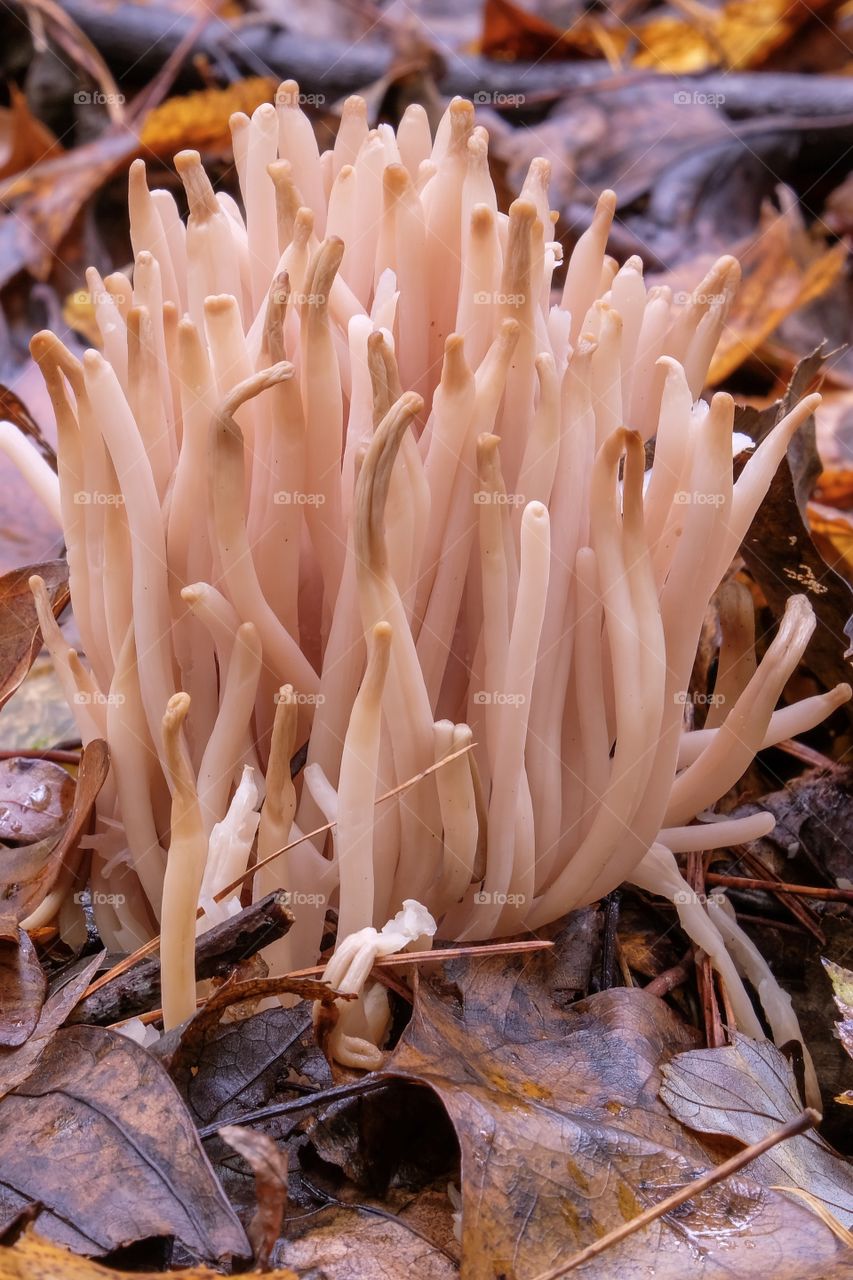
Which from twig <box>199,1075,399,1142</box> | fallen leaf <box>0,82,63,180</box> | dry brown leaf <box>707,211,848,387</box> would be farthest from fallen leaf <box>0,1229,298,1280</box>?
fallen leaf <box>0,82,63,180</box>

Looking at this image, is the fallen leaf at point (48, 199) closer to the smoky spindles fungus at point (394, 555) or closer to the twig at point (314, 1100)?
the smoky spindles fungus at point (394, 555)

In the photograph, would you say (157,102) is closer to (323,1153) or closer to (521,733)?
(521,733)

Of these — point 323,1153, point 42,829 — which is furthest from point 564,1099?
point 42,829

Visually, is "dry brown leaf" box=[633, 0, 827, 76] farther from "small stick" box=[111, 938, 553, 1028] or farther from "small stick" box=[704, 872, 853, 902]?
"small stick" box=[111, 938, 553, 1028]

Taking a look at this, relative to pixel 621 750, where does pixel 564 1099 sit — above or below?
below

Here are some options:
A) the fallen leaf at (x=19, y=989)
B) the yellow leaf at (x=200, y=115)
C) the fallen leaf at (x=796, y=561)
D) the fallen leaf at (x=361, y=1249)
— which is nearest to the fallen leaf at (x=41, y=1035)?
the fallen leaf at (x=19, y=989)

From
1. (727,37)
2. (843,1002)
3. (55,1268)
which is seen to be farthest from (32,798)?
(727,37)
